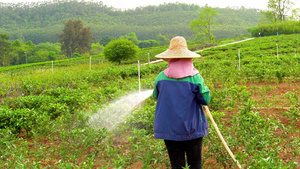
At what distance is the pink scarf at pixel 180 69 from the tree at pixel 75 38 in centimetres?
5425

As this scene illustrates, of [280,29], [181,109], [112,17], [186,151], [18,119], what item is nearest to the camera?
[181,109]

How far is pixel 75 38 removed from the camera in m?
54.9

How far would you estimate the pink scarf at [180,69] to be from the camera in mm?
2490

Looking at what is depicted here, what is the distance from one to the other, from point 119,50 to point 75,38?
118 feet

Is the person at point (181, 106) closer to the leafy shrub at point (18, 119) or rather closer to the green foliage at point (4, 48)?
the leafy shrub at point (18, 119)

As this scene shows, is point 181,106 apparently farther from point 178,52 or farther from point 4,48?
point 4,48

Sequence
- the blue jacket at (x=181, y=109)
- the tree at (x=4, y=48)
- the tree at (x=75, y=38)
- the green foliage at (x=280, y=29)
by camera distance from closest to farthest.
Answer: the blue jacket at (x=181, y=109)
the green foliage at (x=280, y=29)
the tree at (x=4, y=48)
the tree at (x=75, y=38)

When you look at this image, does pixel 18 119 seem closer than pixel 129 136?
No

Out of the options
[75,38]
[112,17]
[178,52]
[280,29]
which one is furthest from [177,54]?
[112,17]

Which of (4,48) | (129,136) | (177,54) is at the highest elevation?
(4,48)

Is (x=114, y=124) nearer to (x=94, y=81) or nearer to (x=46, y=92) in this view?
(x=46, y=92)

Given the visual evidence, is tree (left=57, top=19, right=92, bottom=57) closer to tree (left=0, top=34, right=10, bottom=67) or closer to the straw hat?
tree (left=0, top=34, right=10, bottom=67)

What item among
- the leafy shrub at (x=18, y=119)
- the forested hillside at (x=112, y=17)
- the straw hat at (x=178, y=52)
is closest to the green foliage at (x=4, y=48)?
the leafy shrub at (x=18, y=119)

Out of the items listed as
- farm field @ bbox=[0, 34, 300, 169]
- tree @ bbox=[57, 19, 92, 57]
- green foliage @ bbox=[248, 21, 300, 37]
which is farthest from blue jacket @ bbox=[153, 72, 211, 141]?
tree @ bbox=[57, 19, 92, 57]
